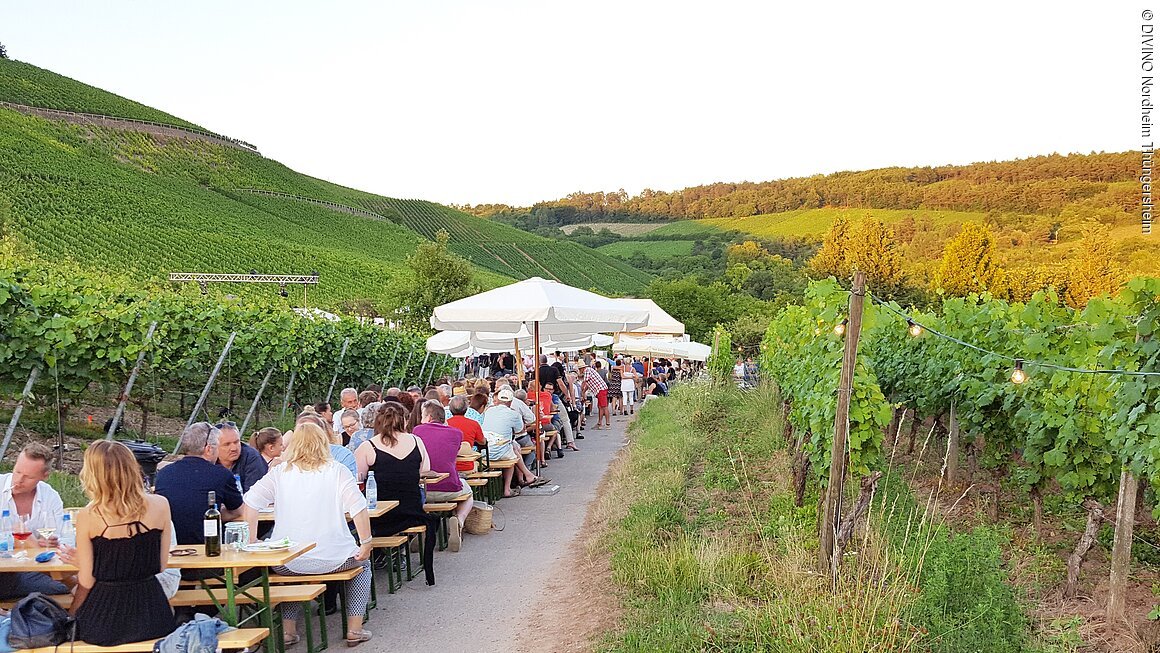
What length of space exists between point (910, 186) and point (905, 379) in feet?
239

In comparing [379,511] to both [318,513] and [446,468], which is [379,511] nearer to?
[318,513]

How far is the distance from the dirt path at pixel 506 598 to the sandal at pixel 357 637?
0.06 meters

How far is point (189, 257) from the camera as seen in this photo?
48.5 meters

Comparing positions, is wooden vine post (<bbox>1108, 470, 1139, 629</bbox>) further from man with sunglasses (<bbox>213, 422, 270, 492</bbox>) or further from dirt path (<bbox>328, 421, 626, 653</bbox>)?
man with sunglasses (<bbox>213, 422, 270, 492</bbox>)

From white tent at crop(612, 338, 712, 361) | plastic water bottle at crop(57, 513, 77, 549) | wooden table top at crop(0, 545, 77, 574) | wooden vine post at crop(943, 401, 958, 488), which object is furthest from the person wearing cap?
white tent at crop(612, 338, 712, 361)

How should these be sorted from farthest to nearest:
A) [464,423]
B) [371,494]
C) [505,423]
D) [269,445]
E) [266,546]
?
[505,423] → [464,423] → [269,445] → [371,494] → [266,546]

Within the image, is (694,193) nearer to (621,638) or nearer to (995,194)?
(995,194)

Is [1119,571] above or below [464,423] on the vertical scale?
below

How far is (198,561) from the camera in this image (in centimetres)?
476

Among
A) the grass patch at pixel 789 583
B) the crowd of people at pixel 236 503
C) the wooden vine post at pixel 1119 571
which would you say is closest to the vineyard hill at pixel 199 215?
the crowd of people at pixel 236 503

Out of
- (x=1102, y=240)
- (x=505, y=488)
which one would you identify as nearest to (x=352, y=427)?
(x=505, y=488)

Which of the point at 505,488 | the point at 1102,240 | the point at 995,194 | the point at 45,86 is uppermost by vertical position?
the point at 45,86

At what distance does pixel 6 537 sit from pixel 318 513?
1.61 meters

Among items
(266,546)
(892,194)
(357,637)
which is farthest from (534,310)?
(892,194)
